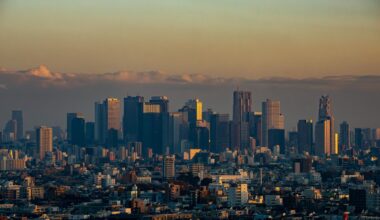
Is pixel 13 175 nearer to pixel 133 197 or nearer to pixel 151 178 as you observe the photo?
pixel 151 178

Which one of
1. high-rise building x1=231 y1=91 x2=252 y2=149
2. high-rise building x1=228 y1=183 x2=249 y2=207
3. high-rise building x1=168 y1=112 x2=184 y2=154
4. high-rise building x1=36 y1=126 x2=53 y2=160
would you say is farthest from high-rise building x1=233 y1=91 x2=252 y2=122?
high-rise building x1=228 y1=183 x2=249 y2=207

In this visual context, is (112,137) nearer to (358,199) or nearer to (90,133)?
(90,133)

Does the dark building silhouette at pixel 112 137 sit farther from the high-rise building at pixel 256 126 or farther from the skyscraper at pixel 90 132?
the high-rise building at pixel 256 126

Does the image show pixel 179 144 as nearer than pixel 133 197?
No

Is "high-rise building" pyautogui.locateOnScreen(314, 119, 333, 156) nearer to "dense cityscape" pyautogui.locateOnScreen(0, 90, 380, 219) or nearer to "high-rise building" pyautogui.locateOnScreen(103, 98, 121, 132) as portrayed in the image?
"dense cityscape" pyautogui.locateOnScreen(0, 90, 380, 219)

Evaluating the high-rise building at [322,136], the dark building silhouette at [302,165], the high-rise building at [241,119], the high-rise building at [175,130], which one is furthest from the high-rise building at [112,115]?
the dark building silhouette at [302,165]

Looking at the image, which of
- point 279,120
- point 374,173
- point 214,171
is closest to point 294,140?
point 279,120
